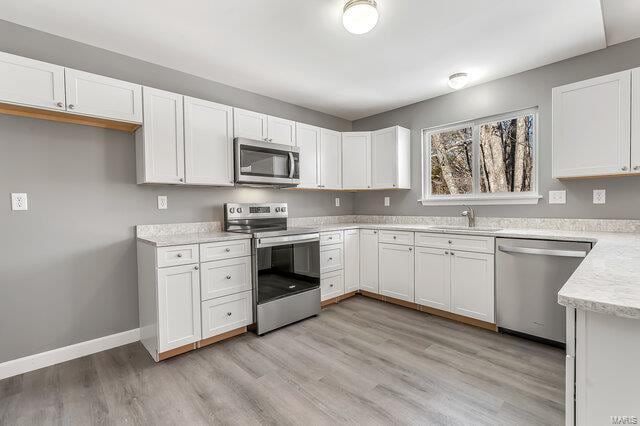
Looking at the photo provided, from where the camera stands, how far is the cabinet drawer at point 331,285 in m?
3.48

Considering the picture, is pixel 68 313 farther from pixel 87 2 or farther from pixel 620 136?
pixel 620 136

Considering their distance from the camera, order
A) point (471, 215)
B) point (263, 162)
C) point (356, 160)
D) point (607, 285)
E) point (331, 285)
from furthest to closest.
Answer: point (356, 160) < point (331, 285) < point (471, 215) < point (263, 162) < point (607, 285)

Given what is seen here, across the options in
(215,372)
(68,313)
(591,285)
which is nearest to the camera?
(591,285)

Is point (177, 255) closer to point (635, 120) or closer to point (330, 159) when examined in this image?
point (330, 159)

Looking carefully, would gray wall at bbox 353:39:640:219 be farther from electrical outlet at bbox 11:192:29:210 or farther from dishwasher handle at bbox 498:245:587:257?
electrical outlet at bbox 11:192:29:210

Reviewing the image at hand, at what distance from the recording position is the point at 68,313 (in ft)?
7.88

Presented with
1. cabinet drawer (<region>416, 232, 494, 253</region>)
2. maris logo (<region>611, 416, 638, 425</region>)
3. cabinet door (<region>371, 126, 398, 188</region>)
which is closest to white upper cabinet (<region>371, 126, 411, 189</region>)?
cabinet door (<region>371, 126, 398, 188</region>)

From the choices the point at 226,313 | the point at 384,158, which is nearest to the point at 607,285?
the point at 226,313

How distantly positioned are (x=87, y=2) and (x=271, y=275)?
2465 millimetres

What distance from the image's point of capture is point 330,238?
357cm

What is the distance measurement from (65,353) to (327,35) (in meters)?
3.30

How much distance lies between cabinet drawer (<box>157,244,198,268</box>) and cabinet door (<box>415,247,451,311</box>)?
2.29 meters

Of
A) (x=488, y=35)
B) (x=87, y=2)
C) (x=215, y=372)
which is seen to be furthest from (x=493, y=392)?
(x=87, y=2)

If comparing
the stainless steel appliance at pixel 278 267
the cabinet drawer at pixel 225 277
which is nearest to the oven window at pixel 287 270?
the stainless steel appliance at pixel 278 267
